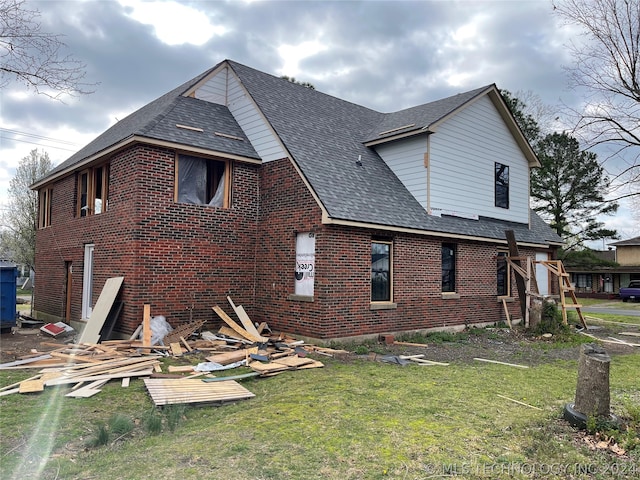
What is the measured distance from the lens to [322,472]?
4359 millimetres

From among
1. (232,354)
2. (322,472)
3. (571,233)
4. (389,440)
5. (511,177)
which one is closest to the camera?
(322,472)

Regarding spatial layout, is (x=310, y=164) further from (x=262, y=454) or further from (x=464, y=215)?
(x=262, y=454)

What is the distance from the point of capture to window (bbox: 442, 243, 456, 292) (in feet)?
48.6

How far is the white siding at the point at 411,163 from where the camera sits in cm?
1480

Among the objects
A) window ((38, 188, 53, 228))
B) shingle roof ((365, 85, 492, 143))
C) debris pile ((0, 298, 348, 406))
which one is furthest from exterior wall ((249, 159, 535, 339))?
window ((38, 188, 53, 228))

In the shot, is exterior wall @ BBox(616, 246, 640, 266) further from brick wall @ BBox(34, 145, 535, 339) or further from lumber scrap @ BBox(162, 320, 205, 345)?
lumber scrap @ BBox(162, 320, 205, 345)

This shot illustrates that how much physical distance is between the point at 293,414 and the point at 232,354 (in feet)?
12.7

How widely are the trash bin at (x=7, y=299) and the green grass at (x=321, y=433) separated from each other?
6354 millimetres

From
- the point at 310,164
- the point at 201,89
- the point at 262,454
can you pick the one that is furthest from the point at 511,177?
the point at 262,454

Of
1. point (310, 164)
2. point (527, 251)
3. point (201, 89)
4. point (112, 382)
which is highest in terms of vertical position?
point (201, 89)

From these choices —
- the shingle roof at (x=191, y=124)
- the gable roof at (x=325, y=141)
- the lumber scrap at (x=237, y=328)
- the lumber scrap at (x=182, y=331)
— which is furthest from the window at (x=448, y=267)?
the lumber scrap at (x=182, y=331)

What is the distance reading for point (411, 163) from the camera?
1515 centimetres

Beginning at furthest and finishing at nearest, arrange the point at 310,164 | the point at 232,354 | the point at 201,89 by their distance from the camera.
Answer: the point at 201,89 → the point at 310,164 → the point at 232,354

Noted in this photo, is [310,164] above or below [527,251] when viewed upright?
above
